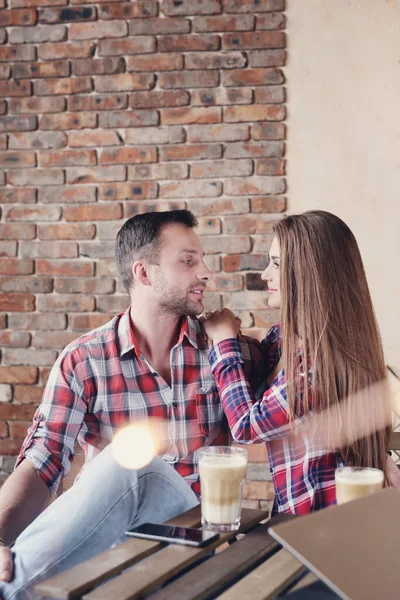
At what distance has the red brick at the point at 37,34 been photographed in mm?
2680

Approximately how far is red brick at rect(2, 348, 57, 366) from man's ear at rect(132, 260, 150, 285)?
855mm

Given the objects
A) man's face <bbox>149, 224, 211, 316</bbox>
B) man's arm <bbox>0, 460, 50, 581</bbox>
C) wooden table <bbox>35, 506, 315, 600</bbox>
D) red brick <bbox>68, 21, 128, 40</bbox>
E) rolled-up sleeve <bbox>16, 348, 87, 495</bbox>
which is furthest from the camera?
red brick <bbox>68, 21, 128, 40</bbox>

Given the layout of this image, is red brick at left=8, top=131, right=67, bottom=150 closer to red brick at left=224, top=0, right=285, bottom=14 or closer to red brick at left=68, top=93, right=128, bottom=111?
red brick at left=68, top=93, right=128, bottom=111

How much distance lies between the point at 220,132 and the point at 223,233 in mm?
373

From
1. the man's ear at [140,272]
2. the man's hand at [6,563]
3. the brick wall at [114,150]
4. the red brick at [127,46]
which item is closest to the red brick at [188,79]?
the brick wall at [114,150]

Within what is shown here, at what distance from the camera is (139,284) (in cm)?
196

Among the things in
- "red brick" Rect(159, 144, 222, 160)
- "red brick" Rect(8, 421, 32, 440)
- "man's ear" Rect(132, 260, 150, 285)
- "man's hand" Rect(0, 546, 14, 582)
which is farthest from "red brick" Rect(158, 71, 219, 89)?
"man's hand" Rect(0, 546, 14, 582)

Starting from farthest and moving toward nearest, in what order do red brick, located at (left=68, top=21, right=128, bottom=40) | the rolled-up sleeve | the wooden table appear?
red brick, located at (left=68, top=21, right=128, bottom=40)
the rolled-up sleeve
the wooden table

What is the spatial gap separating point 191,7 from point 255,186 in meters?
0.71

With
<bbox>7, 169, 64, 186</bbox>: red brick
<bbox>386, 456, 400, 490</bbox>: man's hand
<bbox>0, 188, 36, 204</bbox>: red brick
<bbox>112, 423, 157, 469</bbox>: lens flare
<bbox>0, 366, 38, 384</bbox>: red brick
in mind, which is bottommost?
<bbox>0, 366, 38, 384</bbox>: red brick

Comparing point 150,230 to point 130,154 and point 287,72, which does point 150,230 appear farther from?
point 287,72

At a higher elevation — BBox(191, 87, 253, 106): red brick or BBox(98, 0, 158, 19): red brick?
BBox(98, 0, 158, 19): red brick

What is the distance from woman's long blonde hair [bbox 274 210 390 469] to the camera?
1483 mm

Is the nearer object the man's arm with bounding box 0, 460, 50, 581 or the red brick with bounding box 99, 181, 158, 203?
the man's arm with bounding box 0, 460, 50, 581
